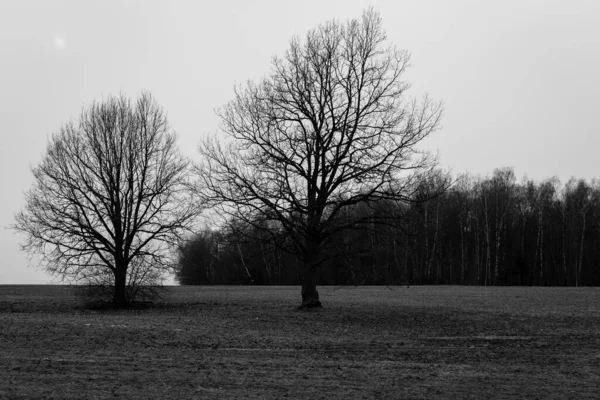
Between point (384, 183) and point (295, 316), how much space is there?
7.28 meters

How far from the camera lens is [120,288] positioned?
116 ft

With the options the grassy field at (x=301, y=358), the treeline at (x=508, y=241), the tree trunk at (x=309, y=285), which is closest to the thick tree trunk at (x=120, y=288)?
the grassy field at (x=301, y=358)

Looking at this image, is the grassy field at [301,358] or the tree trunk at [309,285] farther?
the tree trunk at [309,285]

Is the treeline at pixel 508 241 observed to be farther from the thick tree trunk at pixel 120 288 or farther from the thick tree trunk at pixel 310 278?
the thick tree trunk at pixel 310 278

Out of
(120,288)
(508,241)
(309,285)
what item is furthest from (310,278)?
(508,241)

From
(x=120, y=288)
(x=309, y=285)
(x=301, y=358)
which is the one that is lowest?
(x=120, y=288)

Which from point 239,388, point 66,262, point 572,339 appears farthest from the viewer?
point 66,262

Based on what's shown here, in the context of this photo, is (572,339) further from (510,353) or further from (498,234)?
(498,234)

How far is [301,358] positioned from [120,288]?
74.7 ft

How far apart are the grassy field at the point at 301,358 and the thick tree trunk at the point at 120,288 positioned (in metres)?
9.89

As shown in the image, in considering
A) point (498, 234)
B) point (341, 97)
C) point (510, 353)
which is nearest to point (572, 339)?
point (510, 353)

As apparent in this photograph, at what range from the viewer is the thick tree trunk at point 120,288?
35188mm

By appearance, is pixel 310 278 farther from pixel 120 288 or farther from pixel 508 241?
pixel 508 241

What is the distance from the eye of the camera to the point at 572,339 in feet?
63.6
